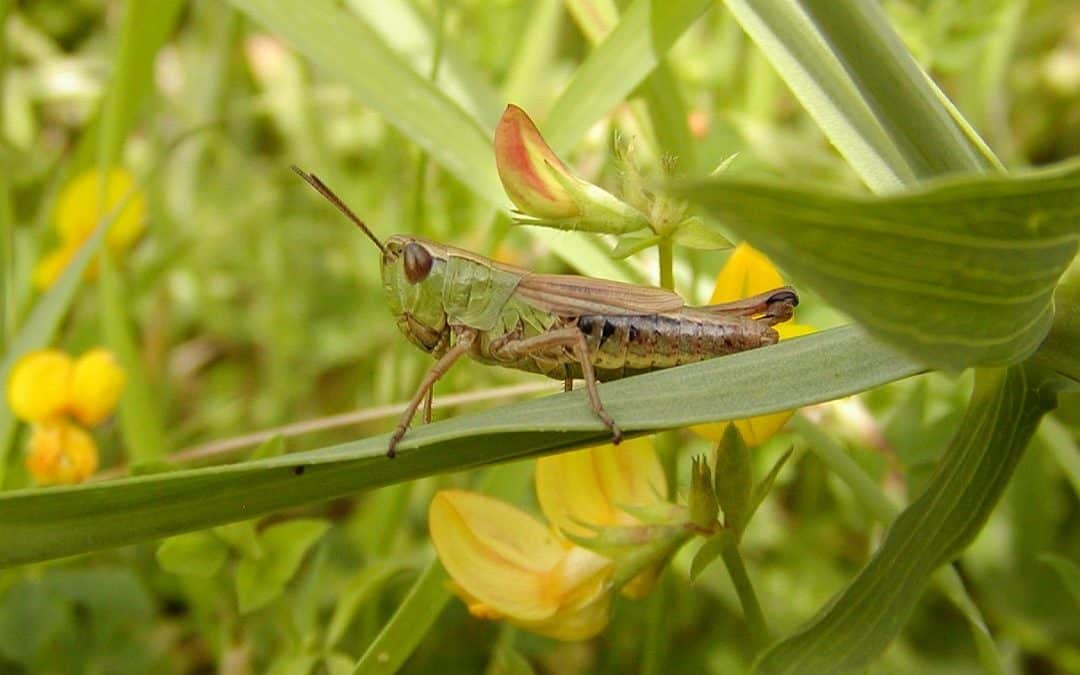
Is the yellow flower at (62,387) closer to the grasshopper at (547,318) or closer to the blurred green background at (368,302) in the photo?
the blurred green background at (368,302)

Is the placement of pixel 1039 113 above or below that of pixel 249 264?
above

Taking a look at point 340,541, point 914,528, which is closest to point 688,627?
point 340,541

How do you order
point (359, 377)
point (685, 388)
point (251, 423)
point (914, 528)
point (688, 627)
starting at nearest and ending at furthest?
point (685, 388) < point (914, 528) < point (688, 627) < point (251, 423) < point (359, 377)

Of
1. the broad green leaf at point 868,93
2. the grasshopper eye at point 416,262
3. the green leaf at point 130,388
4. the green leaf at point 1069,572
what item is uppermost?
the broad green leaf at point 868,93

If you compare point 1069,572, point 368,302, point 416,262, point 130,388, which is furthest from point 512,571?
point 368,302

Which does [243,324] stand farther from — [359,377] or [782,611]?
[782,611]

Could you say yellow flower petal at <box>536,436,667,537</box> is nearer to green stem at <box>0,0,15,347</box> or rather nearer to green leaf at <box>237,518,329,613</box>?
green leaf at <box>237,518,329,613</box>

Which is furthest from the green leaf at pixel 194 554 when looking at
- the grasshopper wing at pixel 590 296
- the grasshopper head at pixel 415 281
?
the grasshopper wing at pixel 590 296
